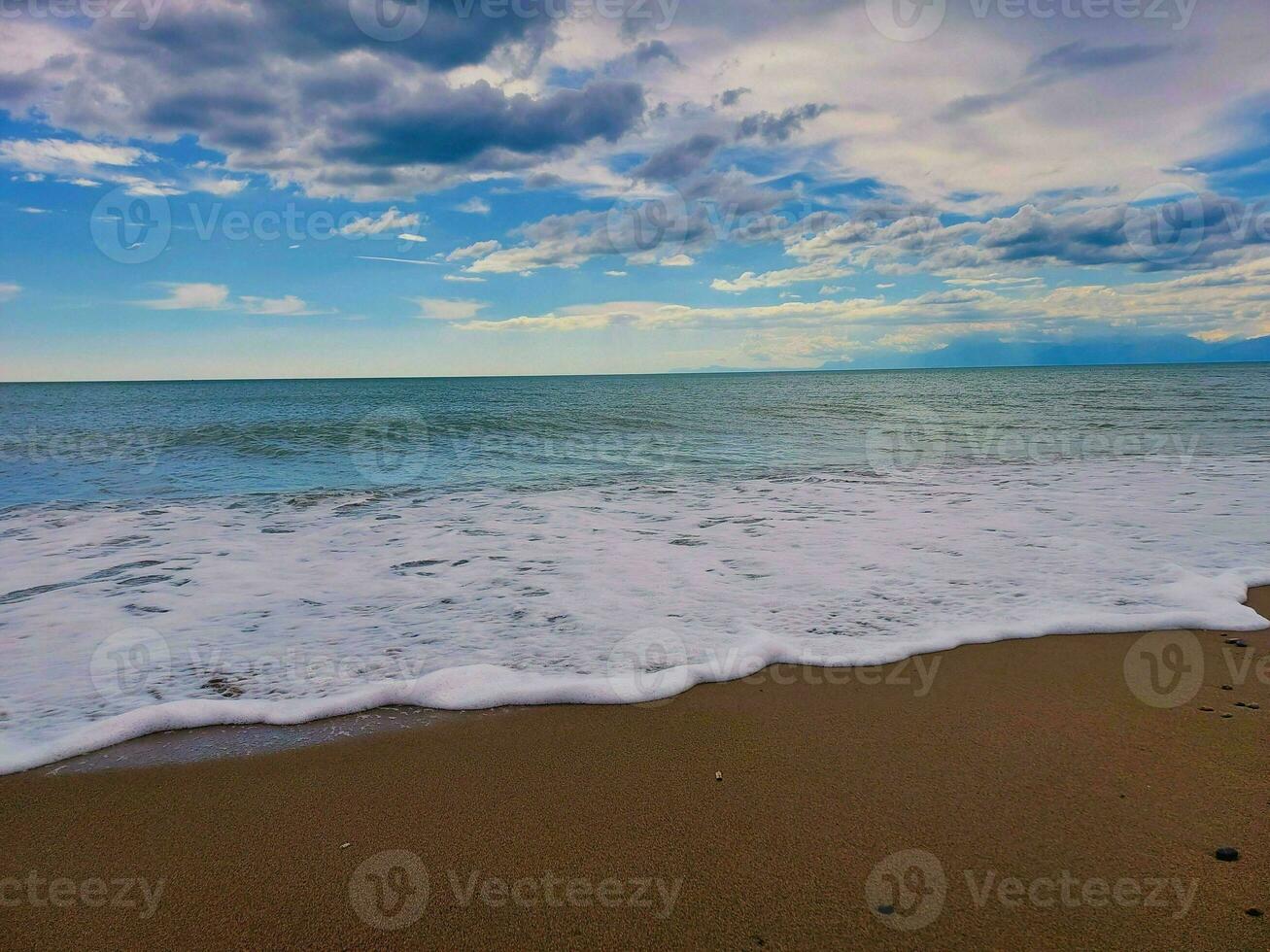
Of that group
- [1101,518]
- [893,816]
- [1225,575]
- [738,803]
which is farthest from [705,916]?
[1101,518]

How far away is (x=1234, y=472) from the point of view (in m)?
11.2

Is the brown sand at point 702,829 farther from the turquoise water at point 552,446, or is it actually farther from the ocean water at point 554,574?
the turquoise water at point 552,446

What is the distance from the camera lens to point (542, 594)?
566cm

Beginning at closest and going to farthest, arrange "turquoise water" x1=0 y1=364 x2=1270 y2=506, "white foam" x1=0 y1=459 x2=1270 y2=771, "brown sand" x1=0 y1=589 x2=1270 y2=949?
"brown sand" x1=0 y1=589 x2=1270 y2=949 → "white foam" x1=0 y1=459 x2=1270 y2=771 → "turquoise water" x1=0 y1=364 x2=1270 y2=506

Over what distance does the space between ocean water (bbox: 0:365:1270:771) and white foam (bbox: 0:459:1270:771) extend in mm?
28

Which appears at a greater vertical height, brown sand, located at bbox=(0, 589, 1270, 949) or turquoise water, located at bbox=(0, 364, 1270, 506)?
turquoise water, located at bbox=(0, 364, 1270, 506)

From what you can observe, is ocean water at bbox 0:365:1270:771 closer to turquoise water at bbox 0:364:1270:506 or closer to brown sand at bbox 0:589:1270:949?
turquoise water at bbox 0:364:1270:506

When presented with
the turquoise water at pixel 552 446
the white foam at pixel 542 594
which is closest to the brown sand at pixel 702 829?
the white foam at pixel 542 594

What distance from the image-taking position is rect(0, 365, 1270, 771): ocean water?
13.1 ft

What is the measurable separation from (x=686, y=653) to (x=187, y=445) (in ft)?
70.1

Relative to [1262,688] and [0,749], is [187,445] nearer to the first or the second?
[0,749]

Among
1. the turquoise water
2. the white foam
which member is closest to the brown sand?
the white foam

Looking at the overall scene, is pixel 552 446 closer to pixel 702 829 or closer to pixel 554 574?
pixel 554 574

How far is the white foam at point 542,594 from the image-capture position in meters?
3.91
